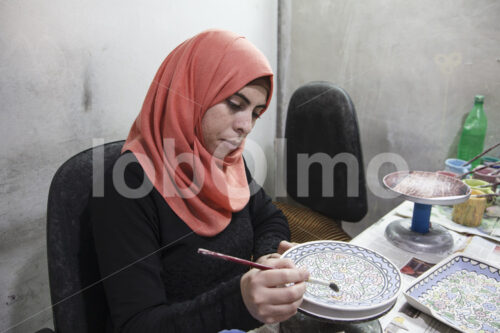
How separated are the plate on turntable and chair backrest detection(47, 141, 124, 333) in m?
0.40

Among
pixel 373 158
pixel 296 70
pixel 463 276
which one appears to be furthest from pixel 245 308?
pixel 296 70

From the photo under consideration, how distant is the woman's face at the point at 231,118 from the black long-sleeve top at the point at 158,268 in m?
0.18

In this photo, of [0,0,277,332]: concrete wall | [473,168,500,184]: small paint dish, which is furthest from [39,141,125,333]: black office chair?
[473,168,500,184]: small paint dish

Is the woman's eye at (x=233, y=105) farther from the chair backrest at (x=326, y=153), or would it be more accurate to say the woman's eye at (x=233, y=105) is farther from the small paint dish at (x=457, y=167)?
the small paint dish at (x=457, y=167)

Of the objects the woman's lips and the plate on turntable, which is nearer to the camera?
the plate on turntable

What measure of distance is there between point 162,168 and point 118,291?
0.84ft

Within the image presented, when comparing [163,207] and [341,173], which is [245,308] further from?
[341,173]

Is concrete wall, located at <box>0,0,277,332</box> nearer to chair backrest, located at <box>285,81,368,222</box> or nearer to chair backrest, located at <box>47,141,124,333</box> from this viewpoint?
chair backrest, located at <box>47,141,124,333</box>

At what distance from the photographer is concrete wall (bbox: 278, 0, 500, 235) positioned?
56.3 inches

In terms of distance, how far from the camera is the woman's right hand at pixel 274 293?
55 cm

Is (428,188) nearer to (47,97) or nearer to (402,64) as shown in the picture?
(402,64)

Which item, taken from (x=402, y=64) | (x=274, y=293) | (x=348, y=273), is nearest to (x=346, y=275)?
(x=348, y=273)

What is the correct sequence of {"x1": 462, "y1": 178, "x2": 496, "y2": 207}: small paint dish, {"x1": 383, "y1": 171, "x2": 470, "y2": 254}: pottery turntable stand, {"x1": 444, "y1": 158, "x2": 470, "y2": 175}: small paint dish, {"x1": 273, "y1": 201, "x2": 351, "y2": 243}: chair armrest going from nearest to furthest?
{"x1": 383, "y1": 171, "x2": 470, "y2": 254}: pottery turntable stand < {"x1": 462, "y1": 178, "x2": 496, "y2": 207}: small paint dish < {"x1": 444, "y1": 158, "x2": 470, "y2": 175}: small paint dish < {"x1": 273, "y1": 201, "x2": 351, "y2": 243}: chair armrest

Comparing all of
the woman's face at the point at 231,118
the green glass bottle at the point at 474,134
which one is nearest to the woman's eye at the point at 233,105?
the woman's face at the point at 231,118
